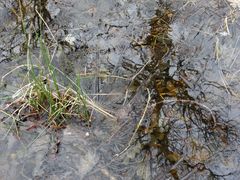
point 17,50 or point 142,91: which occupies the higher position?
point 17,50

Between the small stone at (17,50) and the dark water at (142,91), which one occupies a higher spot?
the small stone at (17,50)

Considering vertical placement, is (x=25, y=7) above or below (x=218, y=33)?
above

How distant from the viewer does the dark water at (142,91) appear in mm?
2340

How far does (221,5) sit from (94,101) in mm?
1192

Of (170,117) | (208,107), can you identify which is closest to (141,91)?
(170,117)

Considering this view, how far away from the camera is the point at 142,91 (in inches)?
102

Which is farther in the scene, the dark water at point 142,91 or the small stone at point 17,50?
the small stone at point 17,50

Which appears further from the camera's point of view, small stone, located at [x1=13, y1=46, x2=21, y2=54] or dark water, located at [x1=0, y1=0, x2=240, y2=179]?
small stone, located at [x1=13, y1=46, x2=21, y2=54]

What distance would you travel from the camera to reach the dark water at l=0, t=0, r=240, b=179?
2340 millimetres

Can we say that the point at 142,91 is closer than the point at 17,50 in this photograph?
Yes

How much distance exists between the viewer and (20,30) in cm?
295

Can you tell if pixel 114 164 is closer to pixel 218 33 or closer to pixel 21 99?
pixel 21 99

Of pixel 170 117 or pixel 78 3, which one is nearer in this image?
pixel 170 117

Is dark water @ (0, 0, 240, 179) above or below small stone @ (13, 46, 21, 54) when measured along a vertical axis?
below
